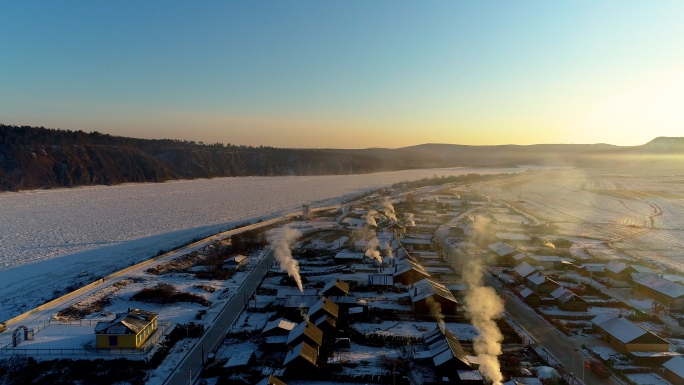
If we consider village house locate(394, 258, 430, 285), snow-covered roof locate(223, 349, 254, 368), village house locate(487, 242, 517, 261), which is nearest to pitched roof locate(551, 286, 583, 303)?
village house locate(394, 258, 430, 285)

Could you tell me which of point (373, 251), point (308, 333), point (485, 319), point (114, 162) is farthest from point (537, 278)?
point (114, 162)

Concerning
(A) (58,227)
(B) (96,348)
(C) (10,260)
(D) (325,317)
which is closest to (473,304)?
(D) (325,317)

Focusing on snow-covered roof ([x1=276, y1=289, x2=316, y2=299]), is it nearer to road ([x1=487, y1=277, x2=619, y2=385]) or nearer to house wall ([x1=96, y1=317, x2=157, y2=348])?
house wall ([x1=96, y1=317, x2=157, y2=348])

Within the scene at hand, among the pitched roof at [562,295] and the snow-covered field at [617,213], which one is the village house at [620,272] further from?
the pitched roof at [562,295]

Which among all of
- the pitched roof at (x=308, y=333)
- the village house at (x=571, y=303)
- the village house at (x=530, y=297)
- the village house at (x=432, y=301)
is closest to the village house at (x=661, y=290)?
the village house at (x=571, y=303)

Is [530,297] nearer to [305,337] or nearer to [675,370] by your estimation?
[675,370]

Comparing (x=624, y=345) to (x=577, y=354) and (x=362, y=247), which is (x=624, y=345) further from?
(x=362, y=247)
